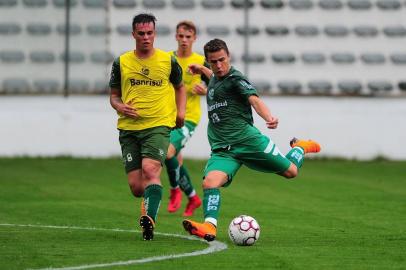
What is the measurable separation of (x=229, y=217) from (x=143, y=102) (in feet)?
8.55

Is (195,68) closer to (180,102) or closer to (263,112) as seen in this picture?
(180,102)

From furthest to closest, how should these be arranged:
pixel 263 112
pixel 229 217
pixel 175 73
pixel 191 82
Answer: pixel 191 82 → pixel 229 217 → pixel 175 73 → pixel 263 112

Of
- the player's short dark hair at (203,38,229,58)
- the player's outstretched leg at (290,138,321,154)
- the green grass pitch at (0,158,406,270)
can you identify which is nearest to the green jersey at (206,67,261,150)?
the player's short dark hair at (203,38,229,58)

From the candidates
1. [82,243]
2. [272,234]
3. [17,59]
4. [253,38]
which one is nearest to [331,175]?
[253,38]

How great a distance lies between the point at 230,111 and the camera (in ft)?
35.2

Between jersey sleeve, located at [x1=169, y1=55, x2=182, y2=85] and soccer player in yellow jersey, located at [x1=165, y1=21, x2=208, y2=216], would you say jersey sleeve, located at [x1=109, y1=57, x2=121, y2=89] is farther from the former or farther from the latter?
soccer player in yellow jersey, located at [x1=165, y1=21, x2=208, y2=216]

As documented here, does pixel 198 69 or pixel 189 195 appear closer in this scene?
pixel 198 69

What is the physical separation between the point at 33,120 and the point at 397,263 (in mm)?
13232

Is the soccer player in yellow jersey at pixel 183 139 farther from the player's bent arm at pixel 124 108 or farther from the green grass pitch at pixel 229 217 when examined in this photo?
the player's bent arm at pixel 124 108

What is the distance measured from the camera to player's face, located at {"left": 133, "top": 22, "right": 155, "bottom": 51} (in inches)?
423

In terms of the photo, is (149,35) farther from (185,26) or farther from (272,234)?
(185,26)

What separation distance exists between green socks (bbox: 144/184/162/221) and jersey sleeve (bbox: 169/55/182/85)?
1.18 metres

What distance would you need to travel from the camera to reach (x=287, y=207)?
47.1ft

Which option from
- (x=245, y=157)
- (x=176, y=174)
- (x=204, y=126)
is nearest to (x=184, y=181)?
(x=176, y=174)
